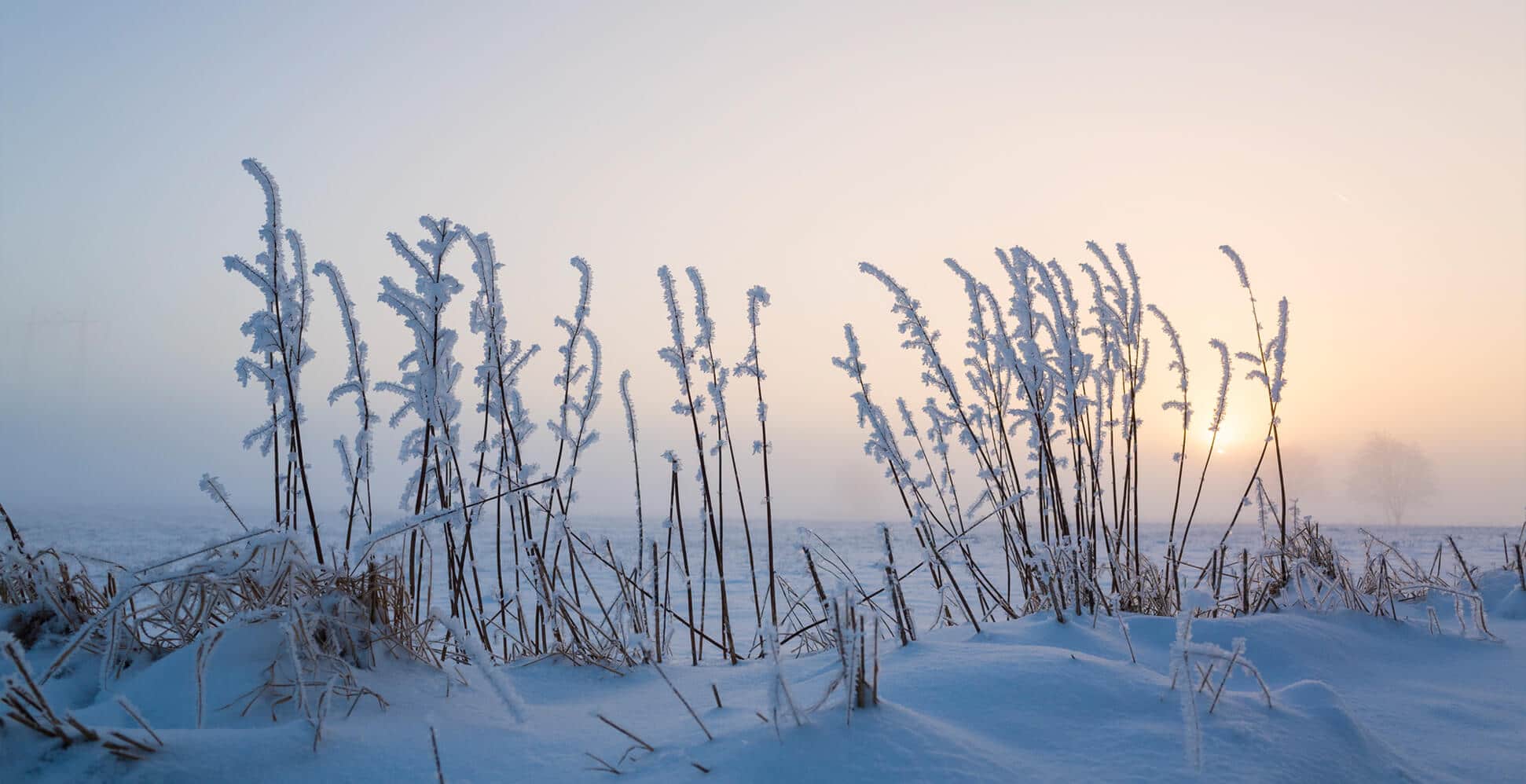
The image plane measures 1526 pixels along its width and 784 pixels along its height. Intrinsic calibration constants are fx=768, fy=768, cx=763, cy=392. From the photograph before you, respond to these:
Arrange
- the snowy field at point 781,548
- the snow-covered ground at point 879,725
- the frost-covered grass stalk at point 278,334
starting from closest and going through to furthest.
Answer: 1. the snow-covered ground at point 879,725
2. the frost-covered grass stalk at point 278,334
3. the snowy field at point 781,548

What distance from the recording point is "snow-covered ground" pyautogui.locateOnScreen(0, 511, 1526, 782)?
1.09 meters

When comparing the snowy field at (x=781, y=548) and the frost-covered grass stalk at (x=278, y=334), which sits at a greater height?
the frost-covered grass stalk at (x=278, y=334)

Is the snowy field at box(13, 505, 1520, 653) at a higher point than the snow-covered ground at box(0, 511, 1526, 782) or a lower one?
lower

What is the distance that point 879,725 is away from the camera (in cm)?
113

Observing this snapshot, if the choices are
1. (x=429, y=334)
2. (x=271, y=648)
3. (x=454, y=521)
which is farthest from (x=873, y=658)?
(x=429, y=334)

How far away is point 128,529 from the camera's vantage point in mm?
12664

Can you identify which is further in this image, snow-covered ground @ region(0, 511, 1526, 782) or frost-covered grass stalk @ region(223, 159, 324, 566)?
frost-covered grass stalk @ region(223, 159, 324, 566)

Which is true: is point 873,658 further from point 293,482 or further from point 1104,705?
point 293,482

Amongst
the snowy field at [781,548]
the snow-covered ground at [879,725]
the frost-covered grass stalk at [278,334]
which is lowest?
the snowy field at [781,548]

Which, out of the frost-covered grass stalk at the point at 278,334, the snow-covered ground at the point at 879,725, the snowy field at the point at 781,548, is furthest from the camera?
the snowy field at the point at 781,548

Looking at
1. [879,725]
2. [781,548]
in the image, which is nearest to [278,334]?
[879,725]

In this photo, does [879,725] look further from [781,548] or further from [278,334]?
[781,548]

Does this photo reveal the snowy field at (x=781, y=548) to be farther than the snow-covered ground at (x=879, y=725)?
Yes

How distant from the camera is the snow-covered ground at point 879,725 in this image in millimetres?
1094
